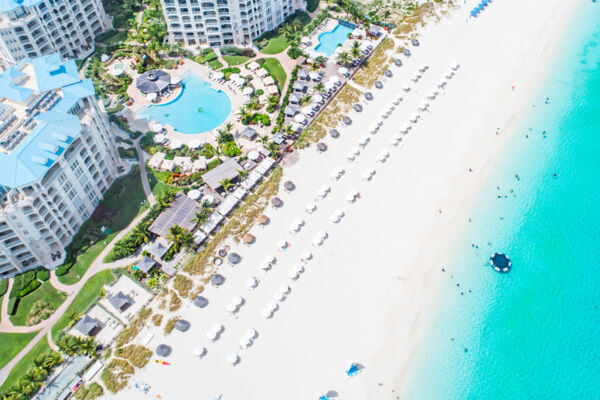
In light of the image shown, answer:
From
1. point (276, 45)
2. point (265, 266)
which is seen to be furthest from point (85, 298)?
point (276, 45)

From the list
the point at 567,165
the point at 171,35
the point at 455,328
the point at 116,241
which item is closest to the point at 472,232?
the point at 455,328

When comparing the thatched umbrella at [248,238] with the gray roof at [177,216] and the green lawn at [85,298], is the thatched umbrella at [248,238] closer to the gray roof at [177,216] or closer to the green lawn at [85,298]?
the gray roof at [177,216]

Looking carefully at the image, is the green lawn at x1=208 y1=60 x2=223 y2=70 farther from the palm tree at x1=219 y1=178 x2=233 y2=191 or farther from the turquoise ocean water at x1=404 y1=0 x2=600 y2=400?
the turquoise ocean water at x1=404 y1=0 x2=600 y2=400

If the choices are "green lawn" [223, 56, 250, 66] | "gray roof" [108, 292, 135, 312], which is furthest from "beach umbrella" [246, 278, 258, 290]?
"green lawn" [223, 56, 250, 66]

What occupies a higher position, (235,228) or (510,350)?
(235,228)

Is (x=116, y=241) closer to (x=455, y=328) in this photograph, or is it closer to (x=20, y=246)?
(x=20, y=246)
